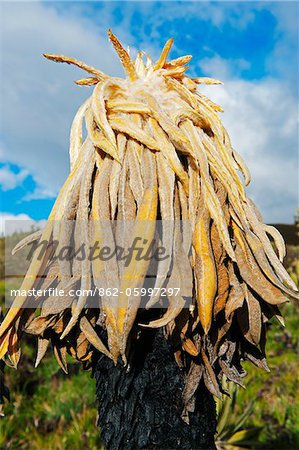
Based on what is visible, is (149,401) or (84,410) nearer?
(149,401)

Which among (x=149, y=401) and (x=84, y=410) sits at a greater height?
(x=149, y=401)

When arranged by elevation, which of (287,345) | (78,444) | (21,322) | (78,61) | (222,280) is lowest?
(78,444)

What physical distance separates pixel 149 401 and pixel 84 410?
12.0 ft

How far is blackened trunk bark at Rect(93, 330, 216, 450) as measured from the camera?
1229 millimetres

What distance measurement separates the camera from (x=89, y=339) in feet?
3.70

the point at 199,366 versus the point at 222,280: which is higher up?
the point at 222,280

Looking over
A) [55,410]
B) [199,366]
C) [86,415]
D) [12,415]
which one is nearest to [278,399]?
[86,415]

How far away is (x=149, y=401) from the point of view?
4.08ft

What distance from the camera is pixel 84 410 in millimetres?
4562

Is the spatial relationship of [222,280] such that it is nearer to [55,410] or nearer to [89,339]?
[89,339]

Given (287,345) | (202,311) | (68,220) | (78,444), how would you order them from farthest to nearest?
1. (287,345)
2. (78,444)
3. (68,220)
4. (202,311)

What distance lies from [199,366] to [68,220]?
52 centimetres

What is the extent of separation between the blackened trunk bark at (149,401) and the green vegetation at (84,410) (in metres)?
2.42

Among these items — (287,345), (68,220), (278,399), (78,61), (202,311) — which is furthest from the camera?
(287,345)
